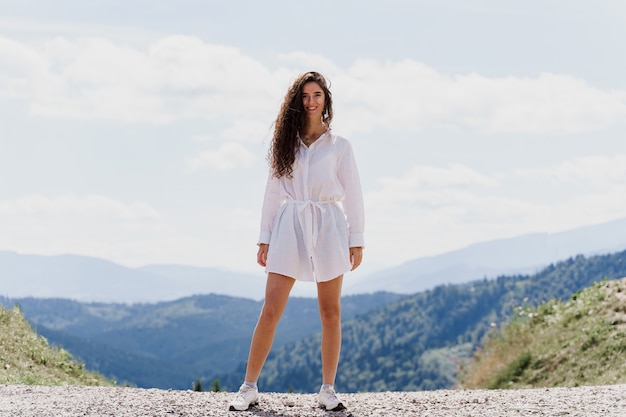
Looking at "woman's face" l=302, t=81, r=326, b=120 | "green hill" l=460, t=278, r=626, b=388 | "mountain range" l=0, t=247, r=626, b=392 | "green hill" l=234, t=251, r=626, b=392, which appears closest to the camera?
"woman's face" l=302, t=81, r=326, b=120

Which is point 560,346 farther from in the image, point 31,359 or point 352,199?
point 352,199

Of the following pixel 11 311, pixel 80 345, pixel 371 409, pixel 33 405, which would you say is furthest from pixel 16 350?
pixel 80 345

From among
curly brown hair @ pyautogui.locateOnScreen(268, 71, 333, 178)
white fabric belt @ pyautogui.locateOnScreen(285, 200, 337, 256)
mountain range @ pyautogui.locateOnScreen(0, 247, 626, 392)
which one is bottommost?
mountain range @ pyautogui.locateOnScreen(0, 247, 626, 392)

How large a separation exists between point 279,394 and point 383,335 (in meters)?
124

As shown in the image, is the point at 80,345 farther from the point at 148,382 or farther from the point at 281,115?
the point at 281,115

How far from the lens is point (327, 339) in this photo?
6848 millimetres

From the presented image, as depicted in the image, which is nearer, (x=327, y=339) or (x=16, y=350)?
(x=327, y=339)

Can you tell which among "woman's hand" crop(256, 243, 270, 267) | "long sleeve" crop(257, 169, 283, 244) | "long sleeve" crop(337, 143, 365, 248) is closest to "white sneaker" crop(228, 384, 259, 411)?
"woman's hand" crop(256, 243, 270, 267)

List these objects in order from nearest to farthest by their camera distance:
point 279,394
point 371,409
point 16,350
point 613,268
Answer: point 371,409 < point 279,394 < point 16,350 < point 613,268

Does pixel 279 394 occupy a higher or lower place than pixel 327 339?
lower

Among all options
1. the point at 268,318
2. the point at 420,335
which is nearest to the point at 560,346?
the point at 268,318

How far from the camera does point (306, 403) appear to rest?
745 centimetres

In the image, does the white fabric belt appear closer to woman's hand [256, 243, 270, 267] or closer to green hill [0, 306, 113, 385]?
woman's hand [256, 243, 270, 267]

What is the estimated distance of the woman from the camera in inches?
263
